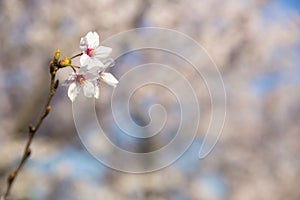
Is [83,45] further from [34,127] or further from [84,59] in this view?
[34,127]

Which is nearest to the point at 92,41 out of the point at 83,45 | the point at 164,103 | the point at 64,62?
the point at 83,45

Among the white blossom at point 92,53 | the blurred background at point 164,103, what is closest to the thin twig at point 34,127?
the white blossom at point 92,53

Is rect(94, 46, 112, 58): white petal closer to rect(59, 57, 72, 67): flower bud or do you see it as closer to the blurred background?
rect(59, 57, 72, 67): flower bud

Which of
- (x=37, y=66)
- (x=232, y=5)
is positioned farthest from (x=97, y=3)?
(x=232, y=5)

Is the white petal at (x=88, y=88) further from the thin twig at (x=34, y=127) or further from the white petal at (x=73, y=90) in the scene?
the thin twig at (x=34, y=127)

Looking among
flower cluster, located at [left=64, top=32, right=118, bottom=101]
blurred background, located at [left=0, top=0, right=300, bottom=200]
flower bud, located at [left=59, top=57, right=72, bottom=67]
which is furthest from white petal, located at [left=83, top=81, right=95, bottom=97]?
blurred background, located at [left=0, top=0, right=300, bottom=200]

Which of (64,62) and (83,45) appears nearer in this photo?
(64,62)
